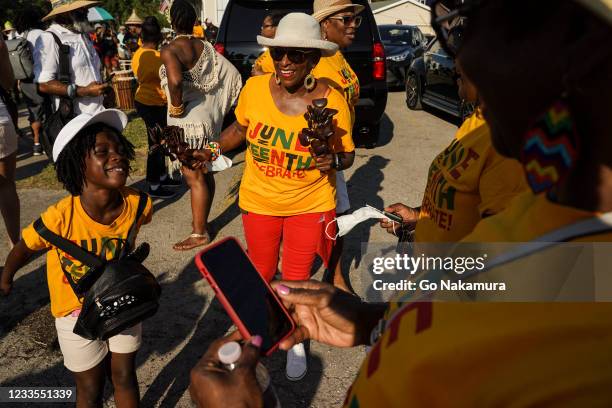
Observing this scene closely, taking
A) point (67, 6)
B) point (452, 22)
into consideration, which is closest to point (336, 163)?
point (452, 22)

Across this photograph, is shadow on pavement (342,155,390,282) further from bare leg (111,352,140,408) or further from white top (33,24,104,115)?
white top (33,24,104,115)

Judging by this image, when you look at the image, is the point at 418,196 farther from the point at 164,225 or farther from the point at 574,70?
the point at 574,70

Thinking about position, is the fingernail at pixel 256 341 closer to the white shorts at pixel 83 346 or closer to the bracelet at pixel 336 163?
the white shorts at pixel 83 346

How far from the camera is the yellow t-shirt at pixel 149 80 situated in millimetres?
5285

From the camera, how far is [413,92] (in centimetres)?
1025

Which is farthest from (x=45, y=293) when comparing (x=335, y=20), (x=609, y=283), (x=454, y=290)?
(x=609, y=283)

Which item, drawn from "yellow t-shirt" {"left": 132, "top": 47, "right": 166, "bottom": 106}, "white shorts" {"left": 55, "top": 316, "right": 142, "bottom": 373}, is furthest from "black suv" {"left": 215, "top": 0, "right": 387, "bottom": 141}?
"white shorts" {"left": 55, "top": 316, "right": 142, "bottom": 373}

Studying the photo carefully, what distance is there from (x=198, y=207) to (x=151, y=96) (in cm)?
167

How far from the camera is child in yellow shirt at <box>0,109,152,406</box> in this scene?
7.26ft

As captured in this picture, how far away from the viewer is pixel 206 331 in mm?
3312

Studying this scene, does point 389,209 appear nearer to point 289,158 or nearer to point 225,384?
point 289,158

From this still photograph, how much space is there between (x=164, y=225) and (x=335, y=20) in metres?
2.76

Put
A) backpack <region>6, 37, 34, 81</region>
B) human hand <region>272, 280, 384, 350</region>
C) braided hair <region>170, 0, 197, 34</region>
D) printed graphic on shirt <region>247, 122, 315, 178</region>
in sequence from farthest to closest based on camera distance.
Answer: backpack <region>6, 37, 34, 81</region> < braided hair <region>170, 0, 197, 34</region> < printed graphic on shirt <region>247, 122, 315, 178</region> < human hand <region>272, 280, 384, 350</region>

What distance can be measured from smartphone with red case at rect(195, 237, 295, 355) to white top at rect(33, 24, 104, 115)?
388cm
